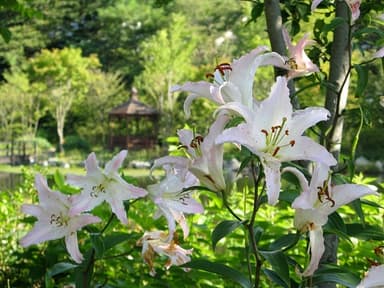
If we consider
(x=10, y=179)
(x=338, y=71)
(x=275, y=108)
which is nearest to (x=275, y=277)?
(x=275, y=108)

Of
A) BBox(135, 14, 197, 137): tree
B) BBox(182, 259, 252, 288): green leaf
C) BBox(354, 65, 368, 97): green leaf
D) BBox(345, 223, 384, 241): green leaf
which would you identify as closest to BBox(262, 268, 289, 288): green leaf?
BBox(182, 259, 252, 288): green leaf

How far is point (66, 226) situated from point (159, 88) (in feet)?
53.5

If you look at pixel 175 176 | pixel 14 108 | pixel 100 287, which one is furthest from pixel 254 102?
pixel 14 108

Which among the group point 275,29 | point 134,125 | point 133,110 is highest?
point 275,29

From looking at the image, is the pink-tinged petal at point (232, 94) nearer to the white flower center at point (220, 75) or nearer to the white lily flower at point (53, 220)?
the white flower center at point (220, 75)

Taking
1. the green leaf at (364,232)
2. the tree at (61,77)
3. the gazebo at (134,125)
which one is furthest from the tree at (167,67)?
the green leaf at (364,232)

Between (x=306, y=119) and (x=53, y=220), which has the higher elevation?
(x=306, y=119)

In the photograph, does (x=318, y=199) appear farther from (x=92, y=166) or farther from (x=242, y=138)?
(x=92, y=166)

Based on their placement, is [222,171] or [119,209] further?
[119,209]

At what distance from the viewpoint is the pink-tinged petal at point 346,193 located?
65 centimetres

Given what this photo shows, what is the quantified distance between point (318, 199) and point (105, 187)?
0.31 m

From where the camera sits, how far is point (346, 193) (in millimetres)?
658

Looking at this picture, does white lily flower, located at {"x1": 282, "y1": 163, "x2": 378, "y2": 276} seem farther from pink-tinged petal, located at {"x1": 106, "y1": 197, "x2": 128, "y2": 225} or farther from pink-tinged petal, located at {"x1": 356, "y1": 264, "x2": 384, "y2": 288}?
pink-tinged petal, located at {"x1": 106, "y1": 197, "x2": 128, "y2": 225}

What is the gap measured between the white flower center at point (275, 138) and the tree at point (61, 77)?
17995mm
